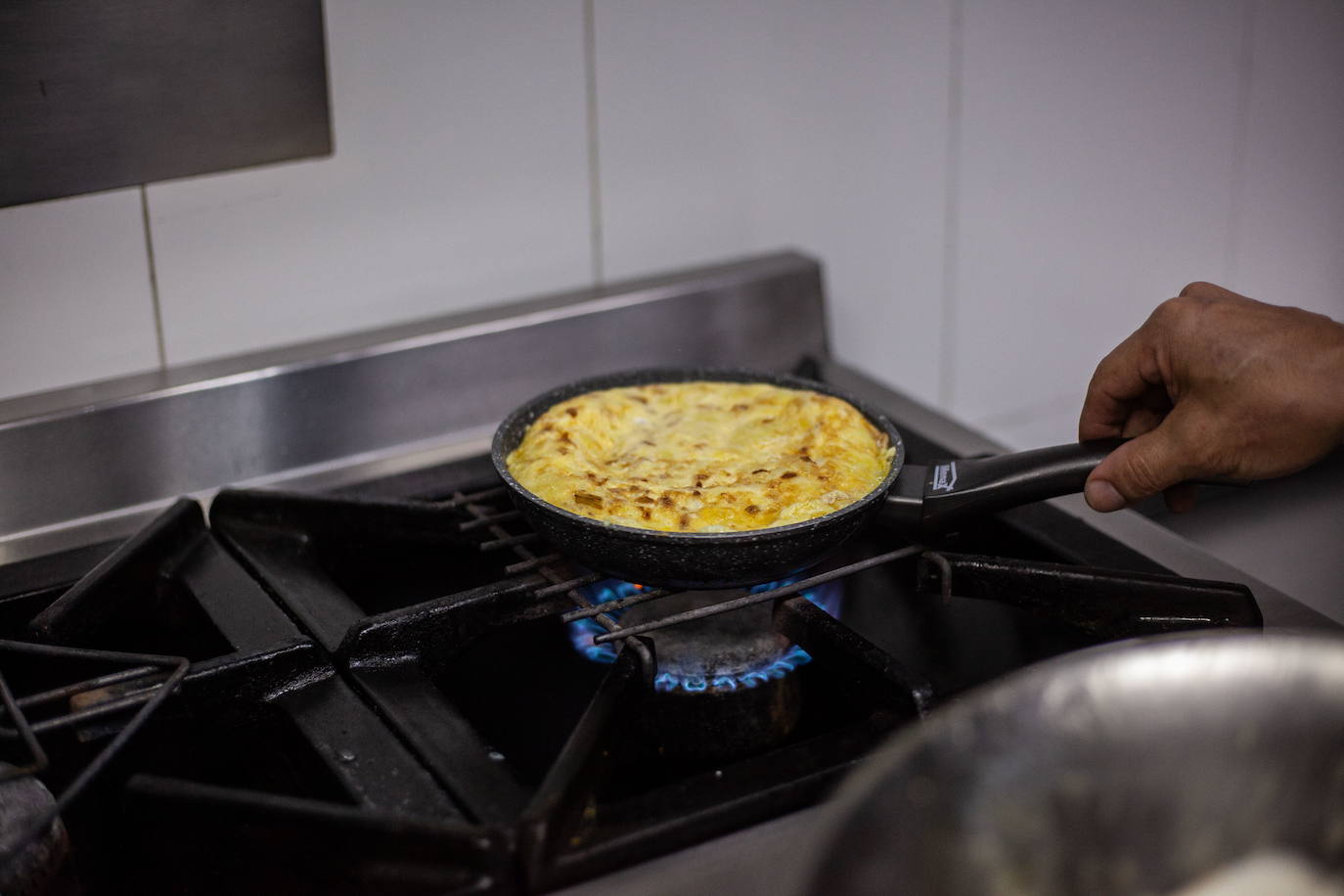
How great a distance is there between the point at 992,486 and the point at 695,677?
0.26 metres

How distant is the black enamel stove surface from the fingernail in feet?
0.19

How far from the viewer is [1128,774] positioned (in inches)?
19.5

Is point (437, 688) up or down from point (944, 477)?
down

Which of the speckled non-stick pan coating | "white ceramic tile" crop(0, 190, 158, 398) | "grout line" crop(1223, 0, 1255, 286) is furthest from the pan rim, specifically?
"grout line" crop(1223, 0, 1255, 286)

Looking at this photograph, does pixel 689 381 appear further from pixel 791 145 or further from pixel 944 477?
pixel 791 145

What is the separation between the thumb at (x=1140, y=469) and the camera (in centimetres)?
91

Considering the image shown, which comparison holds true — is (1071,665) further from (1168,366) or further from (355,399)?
(355,399)

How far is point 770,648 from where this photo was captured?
938 mm

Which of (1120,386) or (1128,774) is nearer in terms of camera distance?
(1128,774)

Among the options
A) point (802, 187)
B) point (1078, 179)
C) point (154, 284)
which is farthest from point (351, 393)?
point (1078, 179)

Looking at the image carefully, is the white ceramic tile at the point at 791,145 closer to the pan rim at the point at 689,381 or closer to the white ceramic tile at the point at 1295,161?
the pan rim at the point at 689,381

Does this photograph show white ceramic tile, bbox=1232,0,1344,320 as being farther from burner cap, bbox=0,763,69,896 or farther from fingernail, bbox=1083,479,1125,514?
burner cap, bbox=0,763,69,896

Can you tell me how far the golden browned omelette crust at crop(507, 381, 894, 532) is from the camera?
2.90ft

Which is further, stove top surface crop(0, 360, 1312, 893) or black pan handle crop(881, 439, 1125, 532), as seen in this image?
black pan handle crop(881, 439, 1125, 532)
